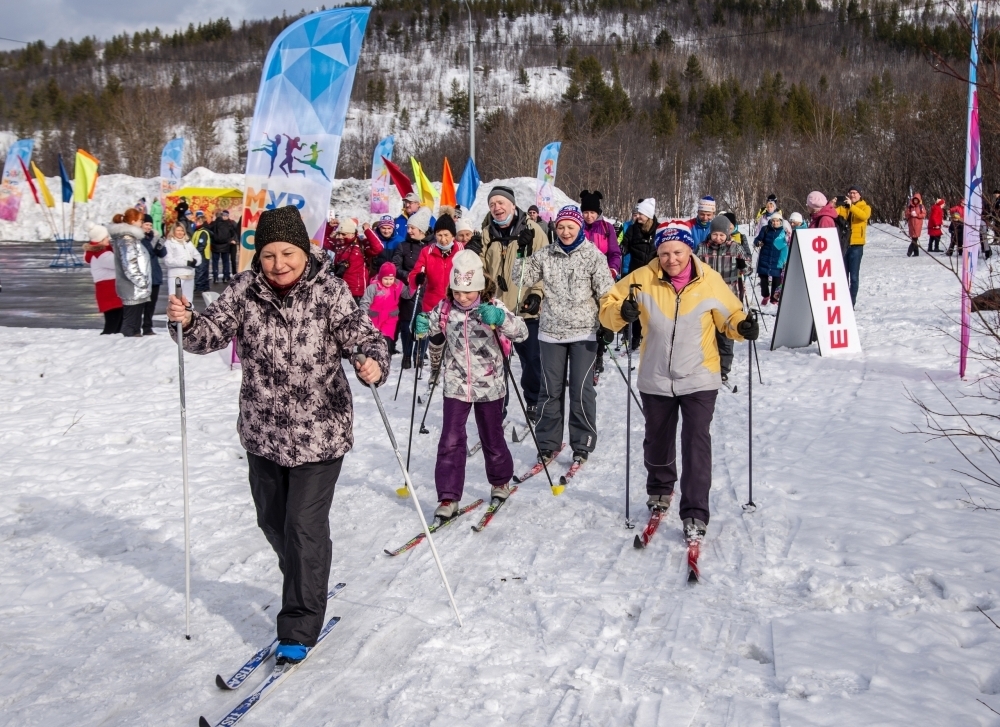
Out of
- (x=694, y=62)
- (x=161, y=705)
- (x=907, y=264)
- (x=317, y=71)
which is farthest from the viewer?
(x=694, y=62)

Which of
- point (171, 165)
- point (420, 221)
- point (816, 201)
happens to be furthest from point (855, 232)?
point (171, 165)

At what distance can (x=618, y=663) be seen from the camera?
11.8ft

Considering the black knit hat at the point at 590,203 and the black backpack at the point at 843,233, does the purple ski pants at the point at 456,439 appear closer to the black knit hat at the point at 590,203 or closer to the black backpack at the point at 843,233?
the black knit hat at the point at 590,203

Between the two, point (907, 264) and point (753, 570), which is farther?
point (907, 264)

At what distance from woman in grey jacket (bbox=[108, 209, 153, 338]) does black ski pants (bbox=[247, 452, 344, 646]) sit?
325 inches

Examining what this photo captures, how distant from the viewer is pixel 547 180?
2150 cm

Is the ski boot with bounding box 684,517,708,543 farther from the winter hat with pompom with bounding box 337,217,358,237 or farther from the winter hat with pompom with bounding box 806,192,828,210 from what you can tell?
the winter hat with pompom with bounding box 806,192,828,210

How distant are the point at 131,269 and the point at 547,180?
41.8 ft

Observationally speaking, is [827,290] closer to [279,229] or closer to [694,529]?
[694,529]

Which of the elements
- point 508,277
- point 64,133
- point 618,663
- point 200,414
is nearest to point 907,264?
point 508,277

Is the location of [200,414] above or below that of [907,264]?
below

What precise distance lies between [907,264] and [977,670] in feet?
67.4

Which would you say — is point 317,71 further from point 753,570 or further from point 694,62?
point 694,62

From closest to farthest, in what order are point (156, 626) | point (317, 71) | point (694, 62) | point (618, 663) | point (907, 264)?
point (618, 663) < point (156, 626) < point (317, 71) < point (907, 264) < point (694, 62)
